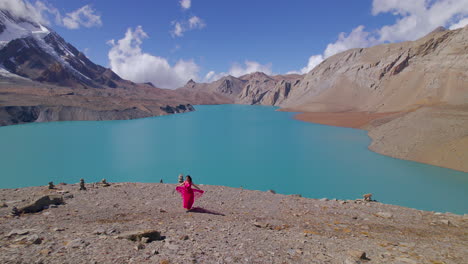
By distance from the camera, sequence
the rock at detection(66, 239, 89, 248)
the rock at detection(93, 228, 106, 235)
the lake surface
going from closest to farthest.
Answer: the rock at detection(66, 239, 89, 248), the rock at detection(93, 228, 106, 235), the lake surface

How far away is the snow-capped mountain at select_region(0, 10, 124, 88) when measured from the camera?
97188 mm

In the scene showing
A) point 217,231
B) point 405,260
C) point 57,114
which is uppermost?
point 57,114

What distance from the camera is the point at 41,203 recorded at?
7.14 m

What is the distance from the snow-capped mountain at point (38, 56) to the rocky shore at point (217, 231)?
372 ft

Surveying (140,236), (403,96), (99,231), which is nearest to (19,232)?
(99,231)

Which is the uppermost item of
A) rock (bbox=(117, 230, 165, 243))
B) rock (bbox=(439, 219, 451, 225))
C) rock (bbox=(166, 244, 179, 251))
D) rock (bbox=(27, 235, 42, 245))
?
rock (bbox=(27, 235, 42, 245))

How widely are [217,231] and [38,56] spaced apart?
5219 inches

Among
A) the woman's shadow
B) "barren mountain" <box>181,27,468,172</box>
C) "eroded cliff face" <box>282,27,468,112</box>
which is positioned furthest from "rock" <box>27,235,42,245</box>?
"eroded cliff face" <box>282,27,468,112</box>

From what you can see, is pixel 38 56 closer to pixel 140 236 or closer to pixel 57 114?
pixel 57 114

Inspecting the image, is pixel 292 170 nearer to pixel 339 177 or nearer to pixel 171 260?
pixel 339 177

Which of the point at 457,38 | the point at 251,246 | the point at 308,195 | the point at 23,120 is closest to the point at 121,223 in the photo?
the point at 251,246

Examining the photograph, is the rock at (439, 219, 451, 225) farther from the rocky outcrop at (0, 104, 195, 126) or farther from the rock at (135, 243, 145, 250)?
the rocky outcrop at (0, 104, 195, 126)

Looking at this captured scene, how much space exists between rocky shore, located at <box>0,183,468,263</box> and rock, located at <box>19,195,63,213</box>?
2cm

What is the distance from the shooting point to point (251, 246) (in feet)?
16.2
